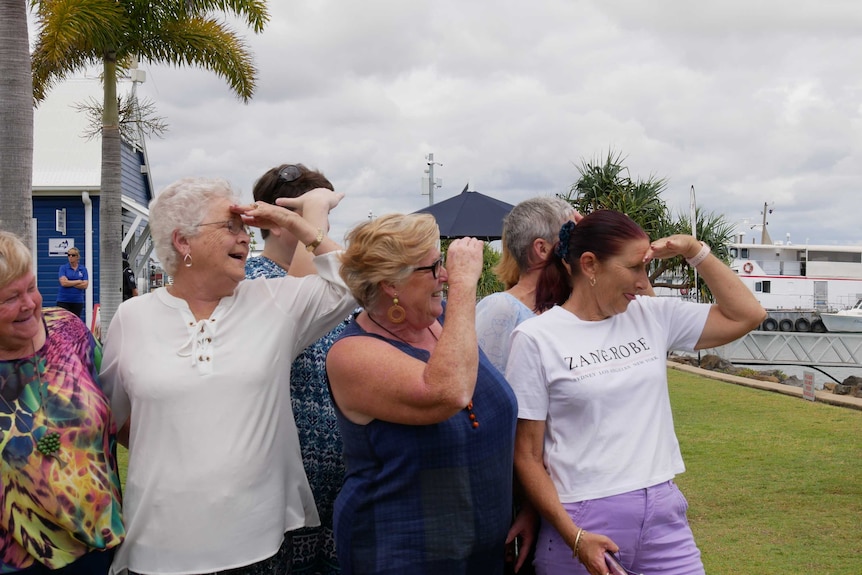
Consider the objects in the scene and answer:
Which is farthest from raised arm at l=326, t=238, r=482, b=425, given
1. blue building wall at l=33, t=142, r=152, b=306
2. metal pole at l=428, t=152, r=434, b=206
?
metal pole at l=428, t=152, r=434, b=206

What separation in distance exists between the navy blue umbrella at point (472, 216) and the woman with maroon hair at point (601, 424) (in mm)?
6856

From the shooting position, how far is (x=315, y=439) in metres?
2.94

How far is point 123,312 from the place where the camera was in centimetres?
268

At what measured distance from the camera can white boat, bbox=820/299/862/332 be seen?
132ft

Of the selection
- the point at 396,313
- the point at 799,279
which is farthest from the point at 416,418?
the point at 799,279

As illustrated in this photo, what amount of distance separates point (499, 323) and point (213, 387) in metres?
1.18

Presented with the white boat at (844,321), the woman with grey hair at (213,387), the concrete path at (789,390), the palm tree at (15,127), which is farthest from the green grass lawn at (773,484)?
the white boat at (844,321)

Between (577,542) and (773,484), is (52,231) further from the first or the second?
(577,542)

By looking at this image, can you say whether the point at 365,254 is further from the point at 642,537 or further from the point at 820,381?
the point at 820,381

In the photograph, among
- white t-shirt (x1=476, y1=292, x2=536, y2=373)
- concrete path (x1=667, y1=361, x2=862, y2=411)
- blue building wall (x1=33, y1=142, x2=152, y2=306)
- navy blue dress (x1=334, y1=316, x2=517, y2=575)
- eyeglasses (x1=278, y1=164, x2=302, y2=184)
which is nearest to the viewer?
navy blue dress (x1=334, y1=316, x2=517, y2=575)

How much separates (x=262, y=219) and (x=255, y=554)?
3.39 feet

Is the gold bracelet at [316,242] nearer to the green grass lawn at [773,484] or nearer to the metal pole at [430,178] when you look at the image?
the green grass lawn at [773,484]

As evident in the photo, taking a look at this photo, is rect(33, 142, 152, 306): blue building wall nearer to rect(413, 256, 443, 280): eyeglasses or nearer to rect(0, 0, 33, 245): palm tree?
rect(0, 0, 33, 245): palm tree

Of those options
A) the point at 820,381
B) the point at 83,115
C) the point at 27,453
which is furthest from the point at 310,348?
the point at 83,115
